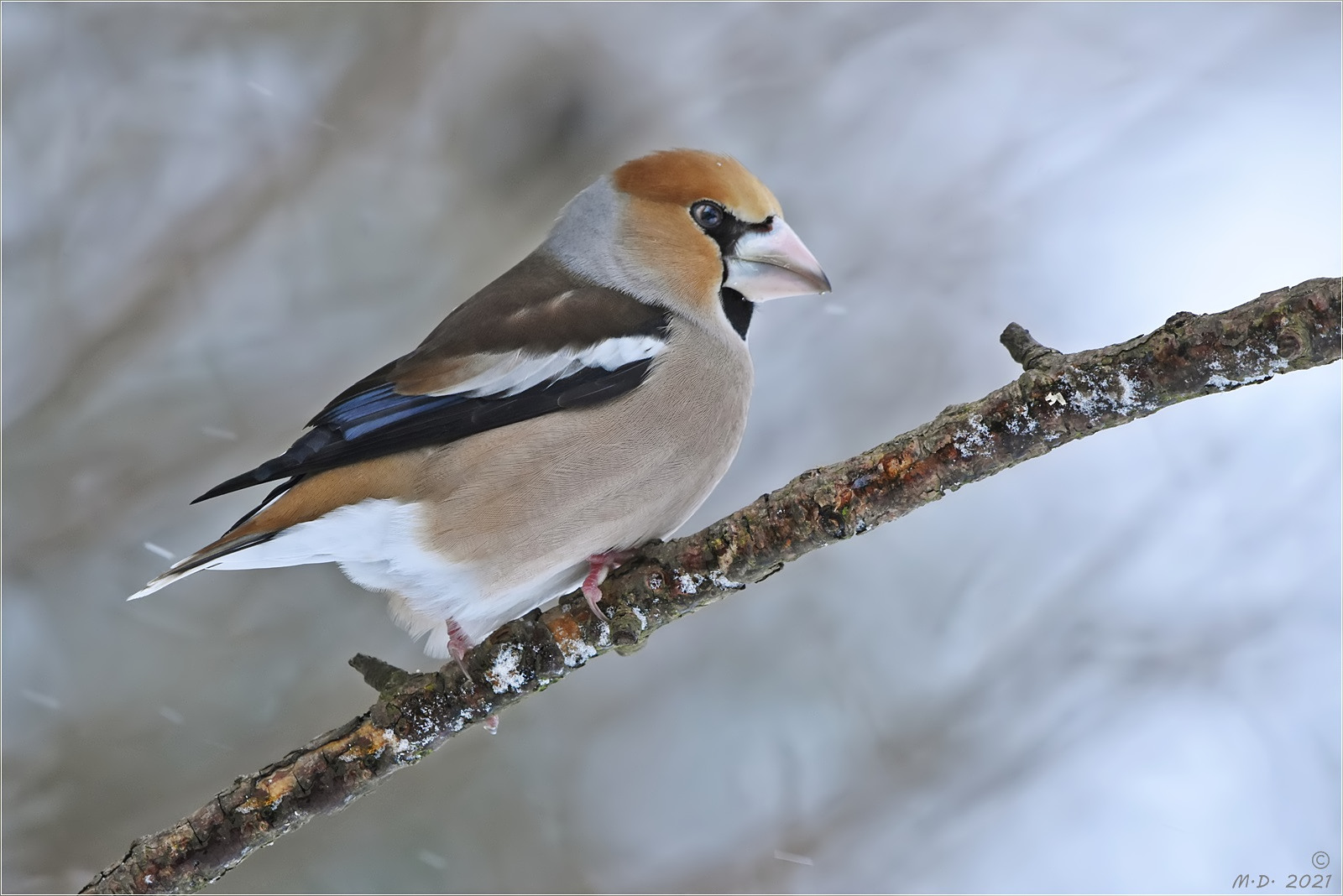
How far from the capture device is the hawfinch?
8.39ft

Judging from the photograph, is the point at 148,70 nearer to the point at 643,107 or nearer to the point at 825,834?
the point at 643,107

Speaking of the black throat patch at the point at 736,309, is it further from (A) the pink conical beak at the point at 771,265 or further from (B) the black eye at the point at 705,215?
(B) the black eye at the point at 705,215

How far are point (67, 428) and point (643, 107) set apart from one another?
9.54 feet

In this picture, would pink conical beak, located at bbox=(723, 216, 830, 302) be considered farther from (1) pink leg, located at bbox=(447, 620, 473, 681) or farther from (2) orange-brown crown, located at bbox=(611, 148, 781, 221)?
(1) pink leg, located at bbox=(447, 620, 473, 681)

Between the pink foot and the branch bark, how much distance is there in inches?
1.0

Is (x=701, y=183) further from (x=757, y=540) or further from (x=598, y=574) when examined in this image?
(x=757, y=540)

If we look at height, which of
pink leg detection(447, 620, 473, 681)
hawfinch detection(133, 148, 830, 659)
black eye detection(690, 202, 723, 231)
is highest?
black eye detection(690, 202, 723, 231)

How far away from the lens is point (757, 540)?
214 centimetres

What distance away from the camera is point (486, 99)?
478 centimetres

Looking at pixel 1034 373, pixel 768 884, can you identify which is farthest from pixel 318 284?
pixel 1034 373

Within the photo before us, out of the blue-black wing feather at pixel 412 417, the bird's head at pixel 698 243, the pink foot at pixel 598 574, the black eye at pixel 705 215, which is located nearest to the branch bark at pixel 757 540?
the pink foot at pixel 598 574

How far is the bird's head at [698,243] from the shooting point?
3098 millimetres

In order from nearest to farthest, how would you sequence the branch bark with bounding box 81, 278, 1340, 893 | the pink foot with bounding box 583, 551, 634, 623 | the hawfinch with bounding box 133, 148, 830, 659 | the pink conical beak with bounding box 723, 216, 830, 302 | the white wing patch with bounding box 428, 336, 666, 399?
the branch bark with bounding box 81, 278, 1340, 893 < the pink foot with bounding box 583, 551, 634, 623 < the hawfinch with bounding box 133, 148, 830, 659 < the white wing patch with bounding box 428, 336, 666, 399 < the pink conical beak with bounding box 723, 216, 830, 302

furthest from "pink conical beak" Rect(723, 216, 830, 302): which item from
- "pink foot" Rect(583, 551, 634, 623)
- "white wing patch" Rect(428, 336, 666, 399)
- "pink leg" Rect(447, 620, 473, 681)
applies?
"pink leg" Rect(447, 620, 473, 681)
